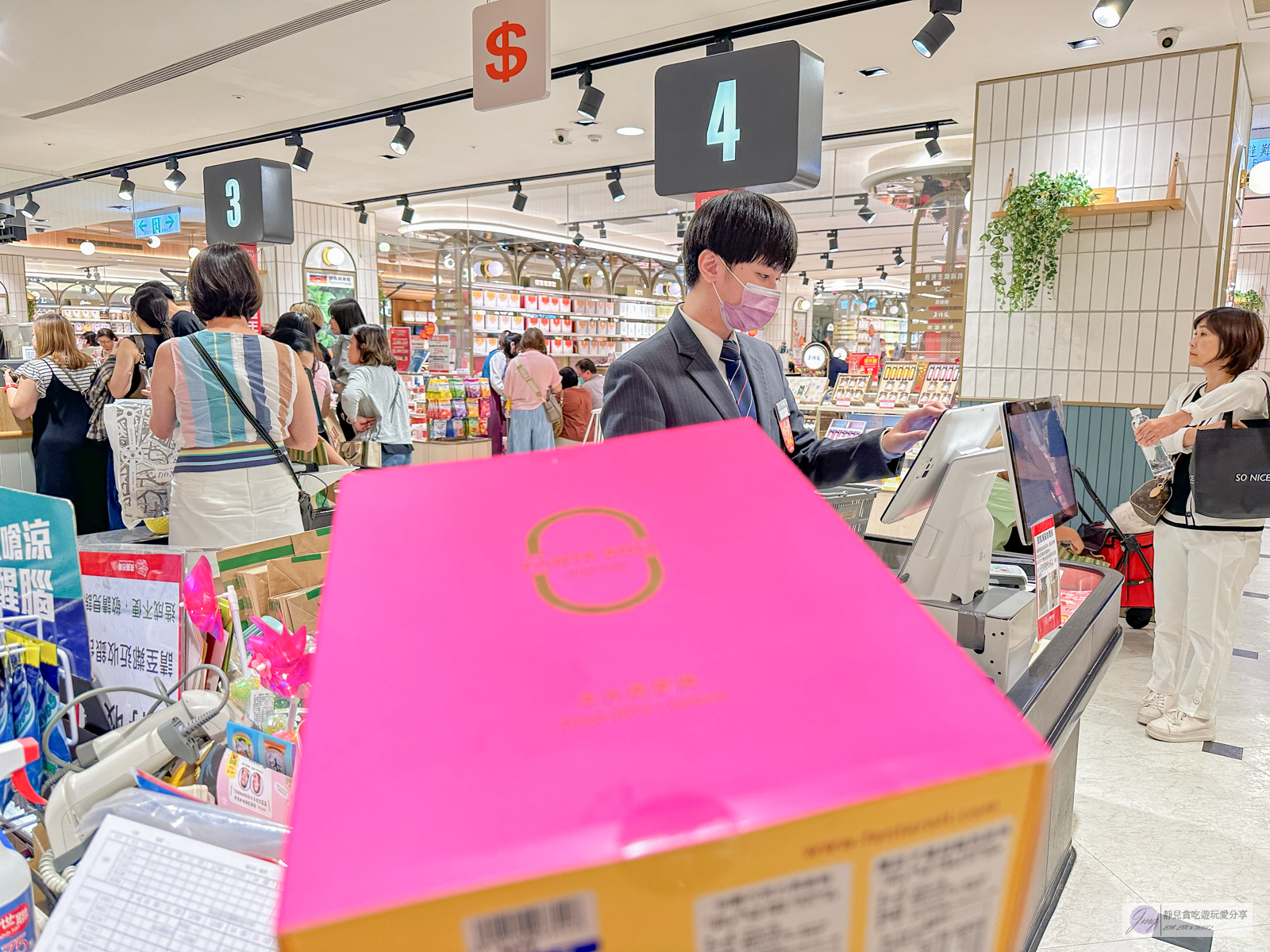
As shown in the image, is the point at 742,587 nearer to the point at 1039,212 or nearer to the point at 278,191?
the point at 1039,212

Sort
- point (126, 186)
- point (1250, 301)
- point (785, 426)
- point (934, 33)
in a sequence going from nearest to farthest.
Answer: point (785, 426) < point (934, 33) < point (1250, 301) < point (126, 186)

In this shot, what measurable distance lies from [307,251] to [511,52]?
27.7ft

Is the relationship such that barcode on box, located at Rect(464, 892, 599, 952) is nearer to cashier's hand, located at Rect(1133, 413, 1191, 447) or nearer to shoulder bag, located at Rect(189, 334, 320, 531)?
shoulder bag, located at Rect(189, 334, 320, 531)

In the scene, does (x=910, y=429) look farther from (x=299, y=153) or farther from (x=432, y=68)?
(x=299, y=153)

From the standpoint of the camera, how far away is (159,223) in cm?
1073

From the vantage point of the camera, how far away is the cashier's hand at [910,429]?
1.57 meters

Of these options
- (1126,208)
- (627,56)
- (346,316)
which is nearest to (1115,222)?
(1126,208)

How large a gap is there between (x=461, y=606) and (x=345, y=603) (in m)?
0.07

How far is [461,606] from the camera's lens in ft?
1.56

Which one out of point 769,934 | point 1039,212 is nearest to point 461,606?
point 769,934

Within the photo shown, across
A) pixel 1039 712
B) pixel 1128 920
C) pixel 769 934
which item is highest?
pixel 769 934

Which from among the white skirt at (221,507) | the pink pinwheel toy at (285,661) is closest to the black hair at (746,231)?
the pink pinwheel toy at (285,661)

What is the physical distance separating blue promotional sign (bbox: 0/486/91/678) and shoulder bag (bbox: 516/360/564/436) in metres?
6.04

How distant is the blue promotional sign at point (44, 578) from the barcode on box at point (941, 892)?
1314mm
